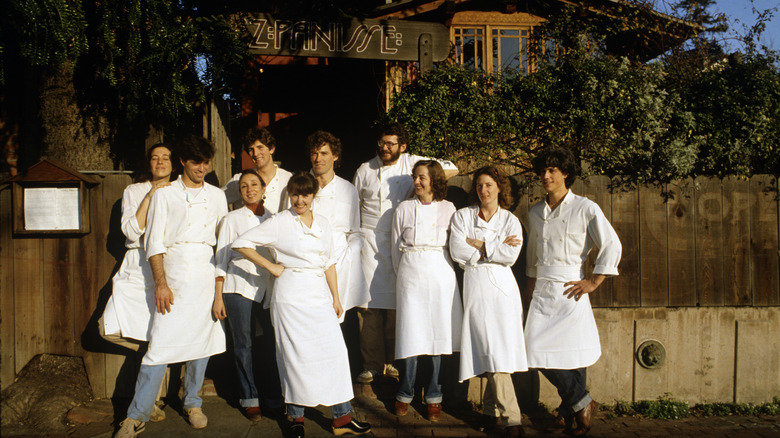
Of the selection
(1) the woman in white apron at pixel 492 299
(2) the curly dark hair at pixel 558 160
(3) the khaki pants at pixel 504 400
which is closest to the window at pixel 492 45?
(2) the curly dark hair at pixel 558 160

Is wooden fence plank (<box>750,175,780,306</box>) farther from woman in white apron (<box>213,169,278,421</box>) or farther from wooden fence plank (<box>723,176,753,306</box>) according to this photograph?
woman in white apron (<box>213,169,278,421</box>)

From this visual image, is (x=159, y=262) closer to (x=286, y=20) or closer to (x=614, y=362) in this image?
(x=286, y=20)

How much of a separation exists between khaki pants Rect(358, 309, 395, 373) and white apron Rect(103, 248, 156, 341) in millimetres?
1740

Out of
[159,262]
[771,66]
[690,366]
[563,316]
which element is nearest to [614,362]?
[690,366]

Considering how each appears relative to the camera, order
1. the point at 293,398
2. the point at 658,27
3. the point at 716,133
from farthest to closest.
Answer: the point at 658,27 < the point at 716,133 < the point at 293,398

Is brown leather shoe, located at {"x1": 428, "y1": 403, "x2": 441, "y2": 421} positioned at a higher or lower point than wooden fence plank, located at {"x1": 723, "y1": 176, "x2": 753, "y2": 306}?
lower

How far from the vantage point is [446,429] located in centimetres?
418

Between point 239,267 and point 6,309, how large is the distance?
2.20 meters

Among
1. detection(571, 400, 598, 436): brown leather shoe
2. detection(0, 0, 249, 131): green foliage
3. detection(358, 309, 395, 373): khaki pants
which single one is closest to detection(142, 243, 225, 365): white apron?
detection(358, 309, 395, 373): khaki pants

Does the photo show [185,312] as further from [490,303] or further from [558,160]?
[558,160]

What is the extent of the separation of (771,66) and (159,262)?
6.15 metres

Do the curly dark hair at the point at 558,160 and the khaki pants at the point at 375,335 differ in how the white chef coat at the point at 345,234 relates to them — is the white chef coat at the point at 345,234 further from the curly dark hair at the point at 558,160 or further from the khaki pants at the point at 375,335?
the curly dark hair at the point at 558,160

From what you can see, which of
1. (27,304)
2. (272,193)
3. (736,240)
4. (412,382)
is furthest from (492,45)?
(27,304)

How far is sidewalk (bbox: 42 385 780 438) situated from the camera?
410cm
